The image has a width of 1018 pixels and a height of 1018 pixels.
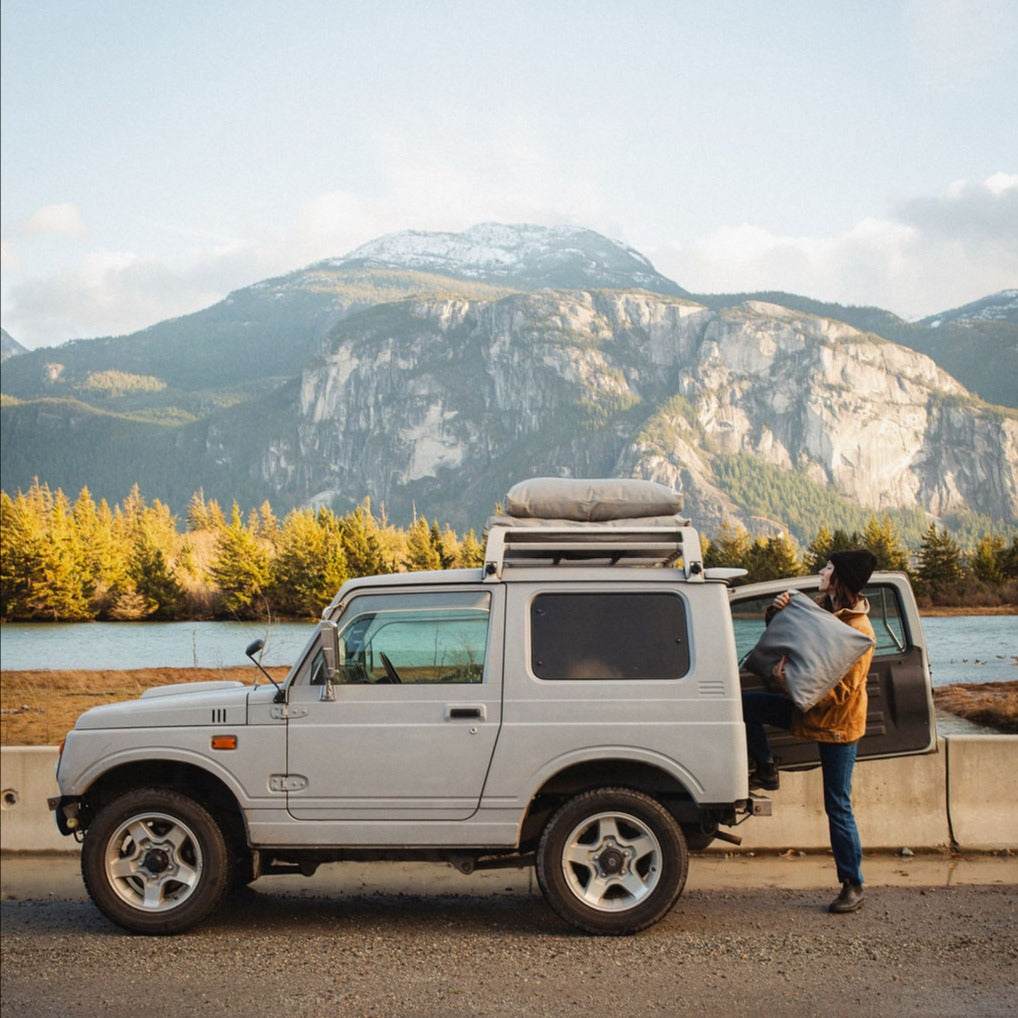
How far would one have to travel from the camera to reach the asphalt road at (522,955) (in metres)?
5.29

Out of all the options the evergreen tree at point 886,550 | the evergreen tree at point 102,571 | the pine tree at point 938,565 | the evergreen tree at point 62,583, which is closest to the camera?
the pine tree at point 938,565

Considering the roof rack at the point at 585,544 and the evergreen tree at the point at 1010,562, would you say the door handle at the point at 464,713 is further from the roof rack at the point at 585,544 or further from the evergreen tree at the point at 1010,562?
the evergreen tree at the point at 1010,562

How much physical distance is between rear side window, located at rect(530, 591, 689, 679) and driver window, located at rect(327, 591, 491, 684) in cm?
35

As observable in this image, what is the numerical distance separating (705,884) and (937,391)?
139558mm

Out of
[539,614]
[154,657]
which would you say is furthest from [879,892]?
[154,657]

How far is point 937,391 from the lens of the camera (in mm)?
136625

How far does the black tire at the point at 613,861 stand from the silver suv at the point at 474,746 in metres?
0.01

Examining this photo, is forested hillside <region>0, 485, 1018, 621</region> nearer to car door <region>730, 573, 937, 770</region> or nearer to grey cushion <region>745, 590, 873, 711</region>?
car door <region>730, 573, 937, 770</region>

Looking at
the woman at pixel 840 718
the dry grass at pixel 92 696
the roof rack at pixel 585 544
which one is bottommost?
the dry grass at pixel 92 696

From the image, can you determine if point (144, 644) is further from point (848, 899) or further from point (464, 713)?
point (848, 899)

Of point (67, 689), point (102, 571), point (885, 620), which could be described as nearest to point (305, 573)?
point (67, 689)

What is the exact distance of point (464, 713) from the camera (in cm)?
634

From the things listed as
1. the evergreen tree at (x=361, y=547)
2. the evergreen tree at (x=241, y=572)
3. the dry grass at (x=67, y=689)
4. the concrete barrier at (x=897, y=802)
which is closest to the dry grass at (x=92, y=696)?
the dry grass at (x=67, y=689)

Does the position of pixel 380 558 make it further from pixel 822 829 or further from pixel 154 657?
pixel 822 829
